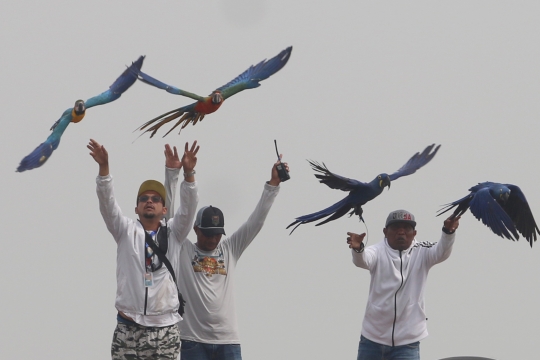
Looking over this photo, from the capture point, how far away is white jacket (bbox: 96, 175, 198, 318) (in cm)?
464

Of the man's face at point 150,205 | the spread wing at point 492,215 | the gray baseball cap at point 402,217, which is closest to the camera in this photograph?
the man's face at point 150,205

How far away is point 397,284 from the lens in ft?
→ 18.1

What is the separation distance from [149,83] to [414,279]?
1.90 m

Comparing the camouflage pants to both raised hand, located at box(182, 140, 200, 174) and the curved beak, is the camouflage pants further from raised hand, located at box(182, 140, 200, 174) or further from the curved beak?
the curved beak

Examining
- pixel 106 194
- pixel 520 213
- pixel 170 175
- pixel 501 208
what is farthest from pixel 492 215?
pixel 106 194

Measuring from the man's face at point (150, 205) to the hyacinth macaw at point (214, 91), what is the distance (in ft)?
1.73

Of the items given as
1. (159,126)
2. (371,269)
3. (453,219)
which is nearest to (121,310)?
(159,126)

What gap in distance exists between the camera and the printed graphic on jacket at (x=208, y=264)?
523 centimetres

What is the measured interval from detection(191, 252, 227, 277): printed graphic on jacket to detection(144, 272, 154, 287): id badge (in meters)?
0.57

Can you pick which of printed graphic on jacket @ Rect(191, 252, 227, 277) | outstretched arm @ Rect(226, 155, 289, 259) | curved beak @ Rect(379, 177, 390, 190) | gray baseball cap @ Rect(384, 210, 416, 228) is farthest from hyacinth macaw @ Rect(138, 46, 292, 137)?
gray baseball cap @ Rect(384, 210, 416, 228)

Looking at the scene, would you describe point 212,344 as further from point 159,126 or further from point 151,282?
point 159,126

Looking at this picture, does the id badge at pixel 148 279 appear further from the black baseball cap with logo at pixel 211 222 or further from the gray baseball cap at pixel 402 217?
the gray baseball cap at pixel 402 217

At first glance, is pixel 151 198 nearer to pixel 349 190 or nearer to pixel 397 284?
pixel 349 190

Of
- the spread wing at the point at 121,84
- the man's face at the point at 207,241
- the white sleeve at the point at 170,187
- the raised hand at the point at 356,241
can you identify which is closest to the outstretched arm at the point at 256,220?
the man's face at the point at 207,241
